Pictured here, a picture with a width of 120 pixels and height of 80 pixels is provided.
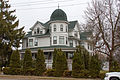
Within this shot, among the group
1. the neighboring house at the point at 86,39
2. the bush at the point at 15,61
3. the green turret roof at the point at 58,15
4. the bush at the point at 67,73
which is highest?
the green turret roof at the point at 58,15

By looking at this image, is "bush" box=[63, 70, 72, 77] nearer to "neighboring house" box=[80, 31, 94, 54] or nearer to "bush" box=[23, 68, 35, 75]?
"bush" box=[23, 68, 35, 75]

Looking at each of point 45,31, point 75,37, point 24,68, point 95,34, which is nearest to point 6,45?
point 45,31

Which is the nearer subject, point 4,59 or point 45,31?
point 4,59

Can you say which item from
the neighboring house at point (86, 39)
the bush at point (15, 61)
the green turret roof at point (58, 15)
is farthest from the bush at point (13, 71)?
the green turret roof at point (58, 15)

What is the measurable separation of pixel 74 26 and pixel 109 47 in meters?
17.3

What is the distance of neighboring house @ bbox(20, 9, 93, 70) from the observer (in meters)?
42.2

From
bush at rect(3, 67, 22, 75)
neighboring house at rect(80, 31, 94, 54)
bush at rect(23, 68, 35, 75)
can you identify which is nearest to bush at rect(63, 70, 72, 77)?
bush at rect(23, 68, 35, 75)

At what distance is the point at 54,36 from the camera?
42594 millimetres

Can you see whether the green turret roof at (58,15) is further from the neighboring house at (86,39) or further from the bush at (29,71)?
the bush at (29,71)

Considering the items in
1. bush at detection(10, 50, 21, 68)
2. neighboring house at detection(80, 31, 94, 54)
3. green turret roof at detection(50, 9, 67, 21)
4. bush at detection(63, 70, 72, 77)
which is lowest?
bush at detection(63, 70, 72, 77)

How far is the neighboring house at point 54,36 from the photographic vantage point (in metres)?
42.2

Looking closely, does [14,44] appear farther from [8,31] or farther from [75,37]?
[75,37]

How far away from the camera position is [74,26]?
4591 cm

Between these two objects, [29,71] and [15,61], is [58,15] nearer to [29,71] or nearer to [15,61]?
[15,61]
